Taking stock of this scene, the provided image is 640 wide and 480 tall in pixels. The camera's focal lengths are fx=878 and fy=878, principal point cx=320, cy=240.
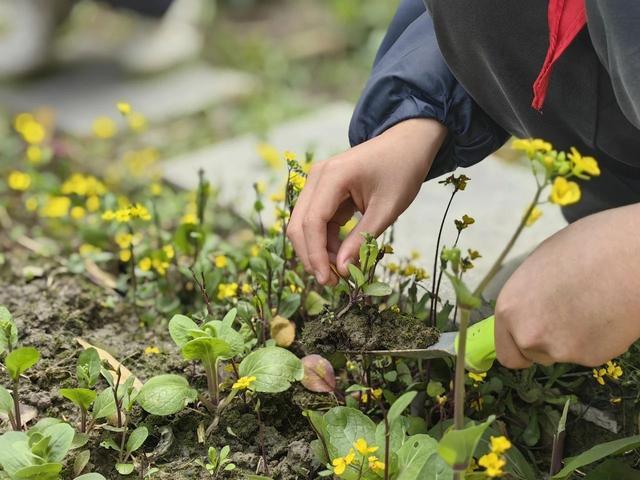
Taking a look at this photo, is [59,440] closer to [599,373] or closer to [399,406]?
[399,406]

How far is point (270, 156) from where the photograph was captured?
2576 millimetres

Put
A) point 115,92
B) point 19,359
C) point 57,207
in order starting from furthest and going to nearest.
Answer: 1. point 115,92
2. point 57,207
3. point 19,359

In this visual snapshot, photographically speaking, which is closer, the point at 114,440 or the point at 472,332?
the point at 472,332

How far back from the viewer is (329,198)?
1454 mm

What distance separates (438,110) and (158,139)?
1.71 m

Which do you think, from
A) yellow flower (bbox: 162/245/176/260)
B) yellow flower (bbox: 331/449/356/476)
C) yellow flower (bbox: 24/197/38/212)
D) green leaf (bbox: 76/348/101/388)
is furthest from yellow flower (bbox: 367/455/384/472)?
yellow flower (bbox: 24/197/38/212)

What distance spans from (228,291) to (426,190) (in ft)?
3.16

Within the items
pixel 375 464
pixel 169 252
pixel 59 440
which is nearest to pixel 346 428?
pixel 375 464

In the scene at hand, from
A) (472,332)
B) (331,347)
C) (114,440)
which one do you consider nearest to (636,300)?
(472,332)

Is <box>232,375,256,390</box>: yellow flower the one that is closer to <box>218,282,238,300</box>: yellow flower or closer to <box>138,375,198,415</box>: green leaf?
<box>138,375,198,415</box>: green leaf

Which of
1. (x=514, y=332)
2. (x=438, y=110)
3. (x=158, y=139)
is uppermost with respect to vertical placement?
(x=438, y=110)

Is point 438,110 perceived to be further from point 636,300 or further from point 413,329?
point 636,300

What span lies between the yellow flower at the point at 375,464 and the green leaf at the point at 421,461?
1.3 inches

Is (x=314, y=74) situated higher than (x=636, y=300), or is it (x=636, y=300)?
(x=636, y=300)
